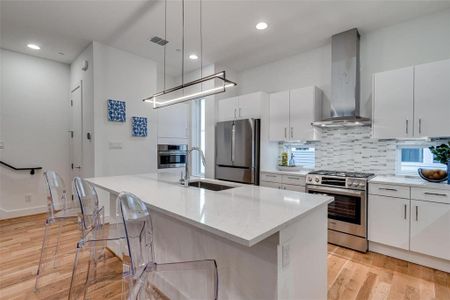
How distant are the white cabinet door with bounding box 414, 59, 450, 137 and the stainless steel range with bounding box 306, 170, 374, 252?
847mm

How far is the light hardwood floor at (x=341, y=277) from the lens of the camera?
1987mm

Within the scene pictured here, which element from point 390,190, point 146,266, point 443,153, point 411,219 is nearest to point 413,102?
point 443,153

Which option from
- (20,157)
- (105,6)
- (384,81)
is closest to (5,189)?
(20,157)

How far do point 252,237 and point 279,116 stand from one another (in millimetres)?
3147

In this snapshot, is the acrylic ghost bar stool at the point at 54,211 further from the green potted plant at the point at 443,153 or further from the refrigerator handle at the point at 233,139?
the green potted plant at the point at 443,153

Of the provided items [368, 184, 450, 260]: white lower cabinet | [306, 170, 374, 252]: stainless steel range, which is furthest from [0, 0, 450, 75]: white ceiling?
[368, 184, 450, 260]: white lower cabinet

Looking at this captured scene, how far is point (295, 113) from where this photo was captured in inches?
145

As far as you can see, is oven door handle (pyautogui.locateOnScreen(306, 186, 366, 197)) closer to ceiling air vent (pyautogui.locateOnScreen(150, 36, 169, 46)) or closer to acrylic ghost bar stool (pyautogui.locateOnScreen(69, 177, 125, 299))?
acrylic ghost bar stool (pyautogui.locateOnScreen(69, 177, 125, 299))

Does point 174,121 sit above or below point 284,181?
above

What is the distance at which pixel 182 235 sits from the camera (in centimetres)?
181

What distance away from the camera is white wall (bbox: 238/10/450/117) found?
9.20 ft

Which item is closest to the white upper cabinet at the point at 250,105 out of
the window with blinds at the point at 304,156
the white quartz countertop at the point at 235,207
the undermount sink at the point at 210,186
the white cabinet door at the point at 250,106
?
the white cabinet door at the point at 250,106

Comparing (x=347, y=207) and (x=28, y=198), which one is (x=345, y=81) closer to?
(x=347, y=207)

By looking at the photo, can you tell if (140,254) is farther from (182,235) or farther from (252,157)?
(252,157)
